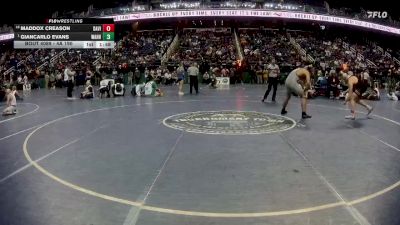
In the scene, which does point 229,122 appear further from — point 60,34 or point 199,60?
point 199,60

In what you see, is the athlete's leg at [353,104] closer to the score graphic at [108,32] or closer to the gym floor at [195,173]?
the gym floor at [195,173]

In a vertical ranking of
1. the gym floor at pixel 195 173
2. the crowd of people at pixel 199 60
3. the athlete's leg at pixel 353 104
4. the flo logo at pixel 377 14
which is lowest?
the gym floor at pixel 195 173

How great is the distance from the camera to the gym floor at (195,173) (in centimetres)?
489

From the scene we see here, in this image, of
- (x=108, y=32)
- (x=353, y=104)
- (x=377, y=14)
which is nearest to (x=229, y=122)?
(x=353, y=104)

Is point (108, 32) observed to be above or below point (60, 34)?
above

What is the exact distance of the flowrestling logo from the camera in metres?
9.81

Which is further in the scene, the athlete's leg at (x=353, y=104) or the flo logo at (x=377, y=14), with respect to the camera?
the flo logo at (x=377, y=14)

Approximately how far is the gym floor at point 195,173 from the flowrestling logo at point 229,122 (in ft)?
0.86

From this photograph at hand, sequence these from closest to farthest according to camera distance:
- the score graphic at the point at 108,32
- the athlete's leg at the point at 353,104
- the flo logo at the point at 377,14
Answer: the athlete's leg at the point at 353,104
the score graphic at the point at 108,32
the flo logo at the point at 377,14

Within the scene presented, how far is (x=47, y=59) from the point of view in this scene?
3198 centimetres

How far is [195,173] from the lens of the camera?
646cm

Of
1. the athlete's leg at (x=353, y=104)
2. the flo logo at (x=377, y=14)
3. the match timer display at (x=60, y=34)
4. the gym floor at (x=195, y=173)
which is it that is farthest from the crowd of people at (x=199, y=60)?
the gym floor at (x=195, y=173)

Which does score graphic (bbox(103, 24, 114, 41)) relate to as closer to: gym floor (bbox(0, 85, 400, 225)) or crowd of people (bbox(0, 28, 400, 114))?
crowd of people (bbox(0, 28, 400, 114))

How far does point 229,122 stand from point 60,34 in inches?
518
